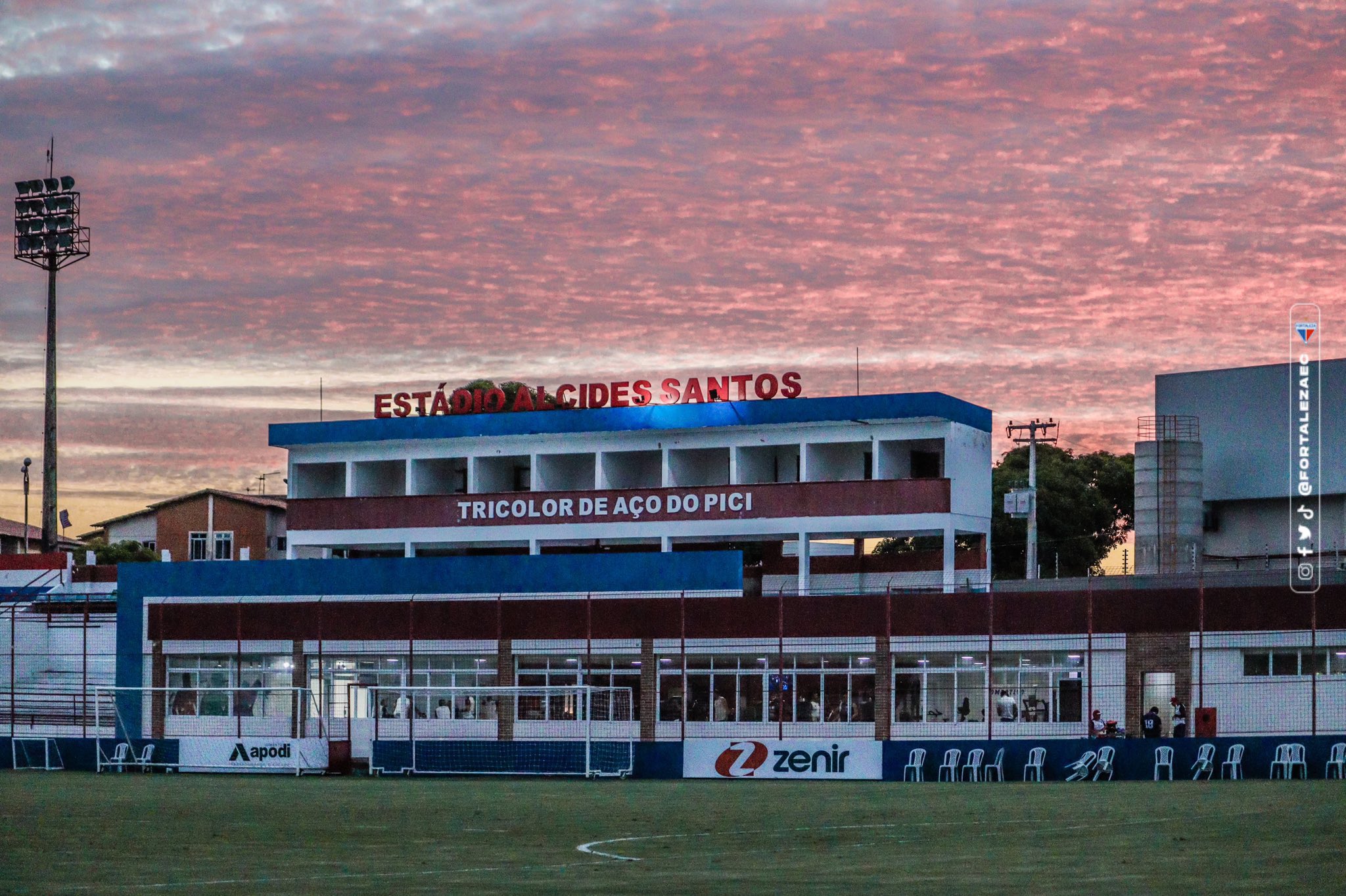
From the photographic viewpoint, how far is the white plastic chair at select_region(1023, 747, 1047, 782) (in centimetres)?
4466

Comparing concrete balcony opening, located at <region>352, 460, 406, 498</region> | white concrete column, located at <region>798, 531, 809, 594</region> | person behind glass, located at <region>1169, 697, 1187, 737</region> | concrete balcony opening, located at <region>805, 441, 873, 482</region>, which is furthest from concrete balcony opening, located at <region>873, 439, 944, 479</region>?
concrete balcony opening, located at <region>352, 460, 406, 498</region>

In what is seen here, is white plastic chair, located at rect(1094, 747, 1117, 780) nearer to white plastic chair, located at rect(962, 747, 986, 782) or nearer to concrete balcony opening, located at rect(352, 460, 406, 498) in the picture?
white plastic chair, located at rect(962, 747, 986, 782)

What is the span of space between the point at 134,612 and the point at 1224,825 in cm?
4898

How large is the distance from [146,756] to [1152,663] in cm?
2932

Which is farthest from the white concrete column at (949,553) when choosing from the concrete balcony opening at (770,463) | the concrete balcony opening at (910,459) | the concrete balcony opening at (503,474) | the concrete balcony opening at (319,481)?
the concrete balcony opening at (319,481)

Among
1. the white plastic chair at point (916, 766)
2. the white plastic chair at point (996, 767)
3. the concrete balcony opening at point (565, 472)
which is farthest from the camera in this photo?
the concrete balcony opening at point (565, 472)

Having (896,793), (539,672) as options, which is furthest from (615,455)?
(896,793)

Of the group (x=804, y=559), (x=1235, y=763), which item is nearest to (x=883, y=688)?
(x=804, y=559)

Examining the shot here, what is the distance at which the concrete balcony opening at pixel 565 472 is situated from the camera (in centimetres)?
7088

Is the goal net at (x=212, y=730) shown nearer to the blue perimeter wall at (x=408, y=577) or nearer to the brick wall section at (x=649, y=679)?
the blue perimeter wall at (x=408, y=577)

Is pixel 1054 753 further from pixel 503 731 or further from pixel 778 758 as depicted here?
pixel 503 731

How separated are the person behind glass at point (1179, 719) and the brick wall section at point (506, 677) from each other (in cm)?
2124

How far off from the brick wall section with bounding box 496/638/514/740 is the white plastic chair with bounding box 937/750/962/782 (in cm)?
1773

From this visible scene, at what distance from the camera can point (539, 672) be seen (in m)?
59.0
